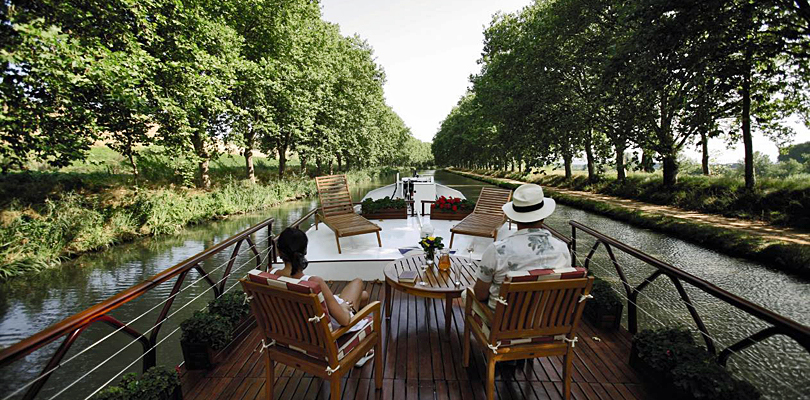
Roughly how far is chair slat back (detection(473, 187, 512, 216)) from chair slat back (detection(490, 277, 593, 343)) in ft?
12.9

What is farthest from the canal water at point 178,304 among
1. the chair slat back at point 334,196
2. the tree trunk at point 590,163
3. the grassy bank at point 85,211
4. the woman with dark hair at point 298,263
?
the tree trunk at point 590,163

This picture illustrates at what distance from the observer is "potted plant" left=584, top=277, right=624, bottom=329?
3.55 metres

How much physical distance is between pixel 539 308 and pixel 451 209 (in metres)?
5.37

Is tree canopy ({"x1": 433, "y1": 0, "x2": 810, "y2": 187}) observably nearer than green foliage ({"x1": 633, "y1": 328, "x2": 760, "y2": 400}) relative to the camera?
No

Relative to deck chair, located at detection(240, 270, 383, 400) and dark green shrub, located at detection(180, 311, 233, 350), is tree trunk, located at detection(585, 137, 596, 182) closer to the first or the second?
deck chair, located at detection(240, 270, 383, 400)

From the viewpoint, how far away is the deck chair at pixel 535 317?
2045mm

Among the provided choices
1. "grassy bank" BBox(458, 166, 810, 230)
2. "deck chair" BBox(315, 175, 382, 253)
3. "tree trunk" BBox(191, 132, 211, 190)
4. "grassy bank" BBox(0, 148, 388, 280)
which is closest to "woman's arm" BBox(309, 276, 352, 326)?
"deck chair" BBox(315, 175, 382, 253)

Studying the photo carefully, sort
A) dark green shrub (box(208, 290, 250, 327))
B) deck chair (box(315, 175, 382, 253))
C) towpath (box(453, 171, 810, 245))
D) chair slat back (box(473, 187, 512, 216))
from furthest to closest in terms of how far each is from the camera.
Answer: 1. towpath (box(453, 171, 810, 245))
2. chair slat back (box(473, 187, 512, 216))
3. deck chair (box(315, 175, 382, 253))
4. dark green shrub (box(208, 290, 250, 327))

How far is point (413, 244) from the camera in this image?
584cm

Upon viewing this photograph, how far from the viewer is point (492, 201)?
20.7ft

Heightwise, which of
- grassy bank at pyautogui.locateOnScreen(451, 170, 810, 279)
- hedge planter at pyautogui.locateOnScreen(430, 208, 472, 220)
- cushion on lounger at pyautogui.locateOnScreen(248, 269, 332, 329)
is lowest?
Answer: grassy bank at pyautogui.locateOnScreen(451, 170, 810, 279)

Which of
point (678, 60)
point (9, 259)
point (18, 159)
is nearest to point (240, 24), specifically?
point (18, 159)

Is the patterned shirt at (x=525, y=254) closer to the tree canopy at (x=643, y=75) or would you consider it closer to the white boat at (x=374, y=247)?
the white boat at (x=374, y=247)

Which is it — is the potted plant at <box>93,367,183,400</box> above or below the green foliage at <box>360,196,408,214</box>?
below
